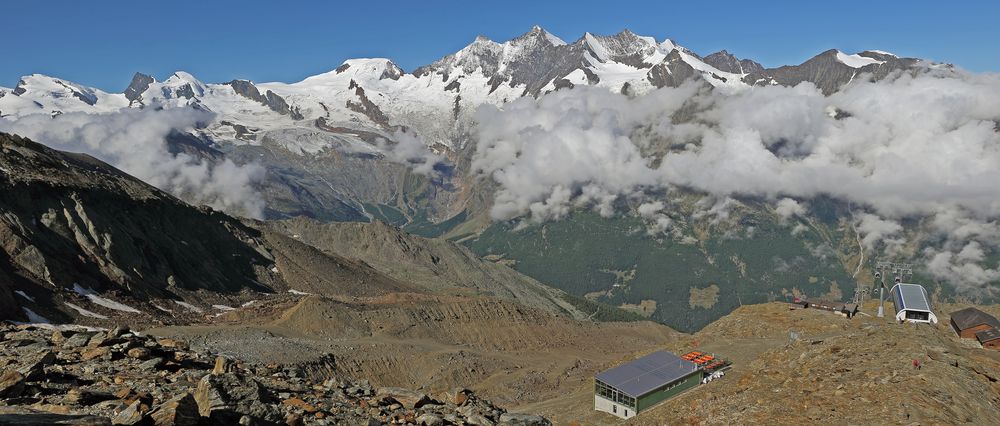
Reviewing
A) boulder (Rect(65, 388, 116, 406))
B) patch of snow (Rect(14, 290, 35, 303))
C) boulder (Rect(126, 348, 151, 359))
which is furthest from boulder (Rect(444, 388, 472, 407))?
patch of snow (Rect(14, 290, 35, 303))

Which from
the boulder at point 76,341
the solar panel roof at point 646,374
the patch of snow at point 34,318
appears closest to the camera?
the boulder at point 76,341

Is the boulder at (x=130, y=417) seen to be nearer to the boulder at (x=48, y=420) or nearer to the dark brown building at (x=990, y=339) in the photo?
the boulder at (x=48, y=420)

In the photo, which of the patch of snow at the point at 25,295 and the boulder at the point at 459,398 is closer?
the boulder at the point at 459,398

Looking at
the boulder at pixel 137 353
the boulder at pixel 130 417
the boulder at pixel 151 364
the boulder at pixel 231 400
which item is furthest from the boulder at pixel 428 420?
the boulder at pixel 137 353

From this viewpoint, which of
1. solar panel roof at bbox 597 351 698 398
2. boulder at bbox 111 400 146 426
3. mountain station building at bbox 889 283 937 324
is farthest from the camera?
mountain station building at bbox 889 283 937 324

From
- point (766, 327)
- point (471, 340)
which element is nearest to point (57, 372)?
point (766, 327)

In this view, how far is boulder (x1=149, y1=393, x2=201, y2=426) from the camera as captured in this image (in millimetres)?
19656

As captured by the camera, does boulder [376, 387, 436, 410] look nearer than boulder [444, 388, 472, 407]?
Yes

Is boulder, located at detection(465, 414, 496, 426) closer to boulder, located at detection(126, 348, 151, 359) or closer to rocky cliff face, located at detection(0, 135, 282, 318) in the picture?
boulder, located at detection(126, 348, 151, 359)

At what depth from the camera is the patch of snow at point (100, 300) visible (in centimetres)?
9938

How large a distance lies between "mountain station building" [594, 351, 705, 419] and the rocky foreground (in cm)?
2112

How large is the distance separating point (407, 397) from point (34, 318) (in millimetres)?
71019

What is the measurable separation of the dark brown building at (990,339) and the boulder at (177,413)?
74418 mm

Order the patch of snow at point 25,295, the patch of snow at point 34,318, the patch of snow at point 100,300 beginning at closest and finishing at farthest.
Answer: the patch of snow at point 34,318
the patch of snow at point 25,295
the patch of snow at point 100,300
